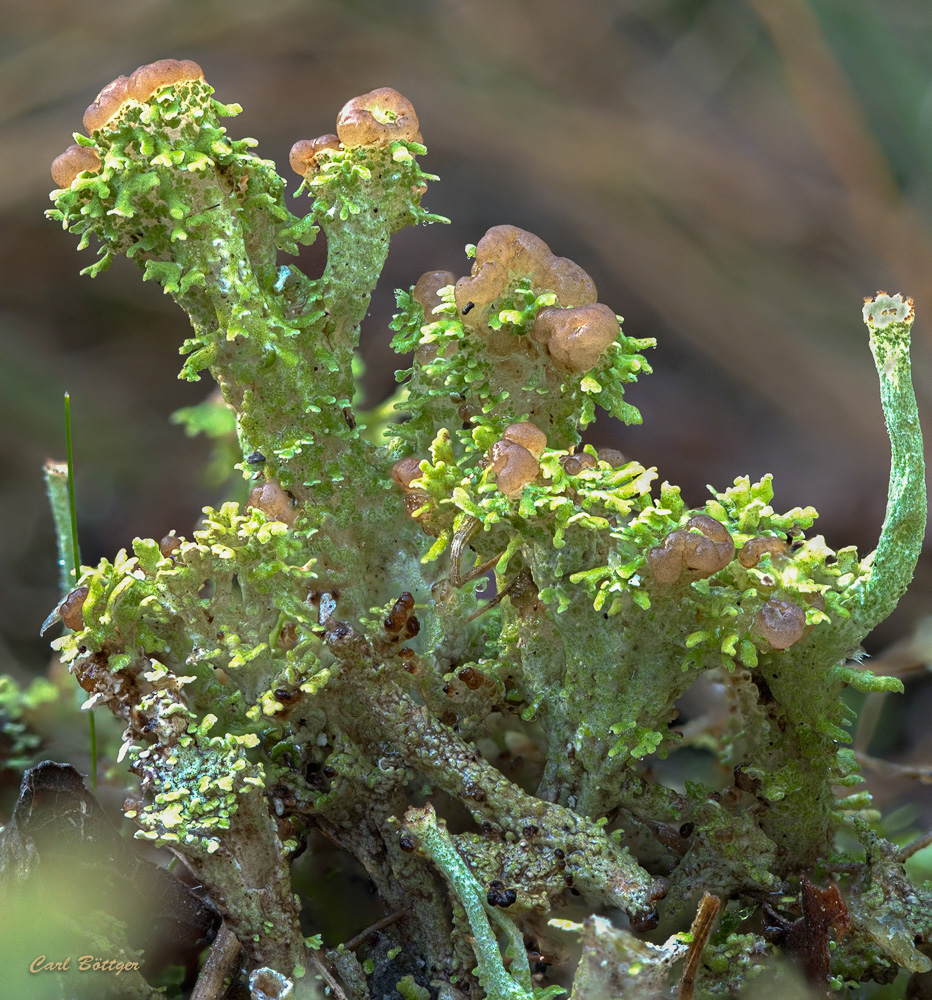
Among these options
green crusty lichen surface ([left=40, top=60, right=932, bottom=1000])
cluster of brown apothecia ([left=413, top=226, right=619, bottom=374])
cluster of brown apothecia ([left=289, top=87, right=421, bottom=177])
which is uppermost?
cluster of brown apothecia ([left=289, top=87, right=421, bottom=177])

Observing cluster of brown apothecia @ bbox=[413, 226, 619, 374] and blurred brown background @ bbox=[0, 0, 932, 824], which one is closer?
cluster of brown apothecia @ bbox=[413, 226, 619, 374]

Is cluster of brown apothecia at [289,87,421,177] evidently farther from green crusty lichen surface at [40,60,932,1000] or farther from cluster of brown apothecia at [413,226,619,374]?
cluster of brown apothecia at [413,226,619,374]

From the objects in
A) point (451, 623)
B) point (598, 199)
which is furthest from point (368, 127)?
point (598, 199)

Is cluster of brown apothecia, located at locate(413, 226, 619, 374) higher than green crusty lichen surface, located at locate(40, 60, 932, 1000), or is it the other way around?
cluster of brown apothecia, located at locate(413, 226, 619, 374)

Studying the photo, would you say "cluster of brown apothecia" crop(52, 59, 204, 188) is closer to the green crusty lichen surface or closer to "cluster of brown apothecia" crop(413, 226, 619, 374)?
the green crusty lichen surface

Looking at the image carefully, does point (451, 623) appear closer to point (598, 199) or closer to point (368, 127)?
point (368, 127)

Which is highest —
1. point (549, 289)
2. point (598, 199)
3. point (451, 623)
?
point (549, 289)

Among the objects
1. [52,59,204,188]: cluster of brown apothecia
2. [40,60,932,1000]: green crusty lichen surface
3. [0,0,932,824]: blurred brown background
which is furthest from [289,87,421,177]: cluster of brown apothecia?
[0,0,932,824]: blurred brown background

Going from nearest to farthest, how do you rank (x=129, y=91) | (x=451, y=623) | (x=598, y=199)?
(x=129, y=91), (x=451, y=623), (x=598, y=199)
